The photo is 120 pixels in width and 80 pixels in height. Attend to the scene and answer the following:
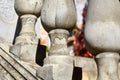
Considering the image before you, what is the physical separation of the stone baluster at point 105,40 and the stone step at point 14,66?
0.79 m

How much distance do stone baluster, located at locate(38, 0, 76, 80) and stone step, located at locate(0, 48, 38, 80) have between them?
0.15 meters

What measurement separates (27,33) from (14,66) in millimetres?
821

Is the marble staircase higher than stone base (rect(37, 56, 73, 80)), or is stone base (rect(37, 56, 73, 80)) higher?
stone base (rect(37, 56, 73, 80))

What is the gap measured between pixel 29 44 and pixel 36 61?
0.91 feet

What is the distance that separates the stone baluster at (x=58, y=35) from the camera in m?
3.42

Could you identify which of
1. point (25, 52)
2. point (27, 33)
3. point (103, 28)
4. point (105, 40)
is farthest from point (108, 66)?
point (27, 33)

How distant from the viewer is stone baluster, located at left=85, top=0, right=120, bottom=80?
299 centimetres

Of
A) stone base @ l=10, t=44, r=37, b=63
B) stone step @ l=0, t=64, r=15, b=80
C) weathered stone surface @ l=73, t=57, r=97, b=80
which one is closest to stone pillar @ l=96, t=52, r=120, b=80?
weathered stone surface @ l=73, t=57, r=97, b=80

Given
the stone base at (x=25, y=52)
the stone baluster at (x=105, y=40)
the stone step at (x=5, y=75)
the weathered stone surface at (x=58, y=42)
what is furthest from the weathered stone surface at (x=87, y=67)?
the stone baluster at (x=105, y=40)

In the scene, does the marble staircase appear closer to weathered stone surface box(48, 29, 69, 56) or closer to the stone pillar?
weathered stone surface box(48, 29, 69, 56)

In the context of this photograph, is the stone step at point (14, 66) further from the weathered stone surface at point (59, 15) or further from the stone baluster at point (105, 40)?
the stone baluster at point (105, 40)

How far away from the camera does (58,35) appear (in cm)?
364

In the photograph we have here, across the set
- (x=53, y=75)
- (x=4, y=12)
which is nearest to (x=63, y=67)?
(x=53, y=75)

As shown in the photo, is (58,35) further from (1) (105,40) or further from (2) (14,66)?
(1) (105,40)
